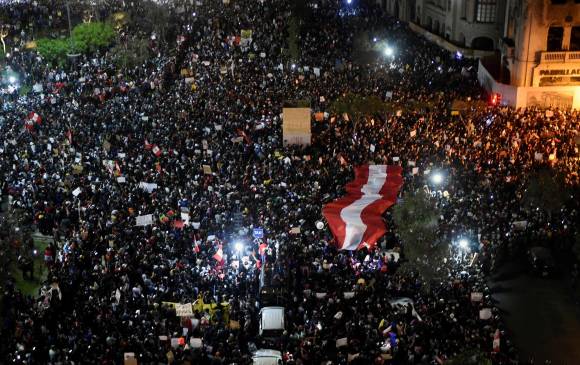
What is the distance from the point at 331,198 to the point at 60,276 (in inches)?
422

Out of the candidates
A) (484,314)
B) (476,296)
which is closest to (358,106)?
(476,296)

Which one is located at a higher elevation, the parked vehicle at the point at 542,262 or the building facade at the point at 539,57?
the building facade at the point at 539,57

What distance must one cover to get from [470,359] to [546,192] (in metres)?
11.3

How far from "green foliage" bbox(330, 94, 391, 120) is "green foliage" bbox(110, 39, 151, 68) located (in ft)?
53.9

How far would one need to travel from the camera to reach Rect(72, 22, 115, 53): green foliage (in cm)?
5384

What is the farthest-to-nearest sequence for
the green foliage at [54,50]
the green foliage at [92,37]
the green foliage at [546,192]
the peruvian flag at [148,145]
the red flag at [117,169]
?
the green foliage at [92,37] < the green foliage at [54,50] < the peruvian flag at [148,145] < the red flag at [117,169] < the green foliage at [546,192]

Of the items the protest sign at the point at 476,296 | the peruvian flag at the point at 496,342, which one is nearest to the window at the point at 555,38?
the protest sign at the point at 476,296

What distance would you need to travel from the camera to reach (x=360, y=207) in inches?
1162

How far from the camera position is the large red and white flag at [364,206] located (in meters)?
27.2

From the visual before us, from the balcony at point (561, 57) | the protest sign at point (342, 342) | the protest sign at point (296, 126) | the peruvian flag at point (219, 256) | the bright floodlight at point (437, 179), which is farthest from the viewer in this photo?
the balcony at point (561, 57)

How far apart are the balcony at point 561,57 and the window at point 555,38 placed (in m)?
0.71

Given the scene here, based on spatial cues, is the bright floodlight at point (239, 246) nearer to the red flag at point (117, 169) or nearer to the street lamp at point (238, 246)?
the street lamp at point (238, 246)

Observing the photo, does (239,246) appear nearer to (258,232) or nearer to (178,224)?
(258,232)

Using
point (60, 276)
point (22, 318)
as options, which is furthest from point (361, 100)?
point (22, 318)
